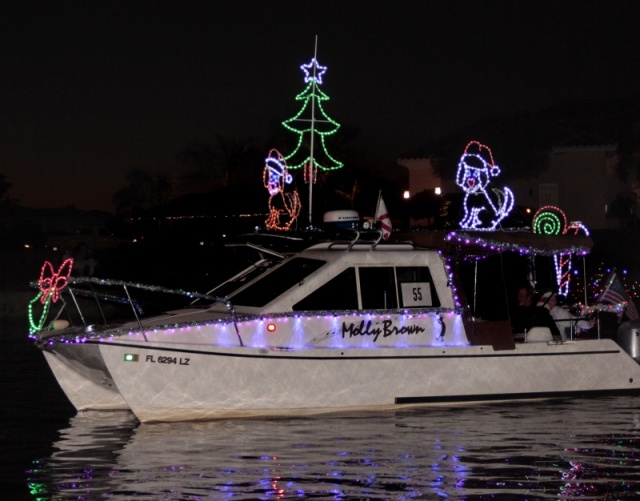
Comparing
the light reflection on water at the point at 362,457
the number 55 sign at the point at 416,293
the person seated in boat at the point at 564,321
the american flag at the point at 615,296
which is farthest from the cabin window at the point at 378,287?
the american flag at the point at 615,296

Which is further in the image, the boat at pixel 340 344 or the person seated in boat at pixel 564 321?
the person seated in boat at pixel 564 321

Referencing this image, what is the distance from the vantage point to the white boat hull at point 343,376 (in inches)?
524

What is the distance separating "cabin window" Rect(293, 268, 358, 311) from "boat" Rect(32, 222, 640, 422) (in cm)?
1

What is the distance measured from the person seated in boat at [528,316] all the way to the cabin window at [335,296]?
273 cm

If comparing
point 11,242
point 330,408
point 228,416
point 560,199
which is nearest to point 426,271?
point 330,408

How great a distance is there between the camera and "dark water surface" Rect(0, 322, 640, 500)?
10.7 metres

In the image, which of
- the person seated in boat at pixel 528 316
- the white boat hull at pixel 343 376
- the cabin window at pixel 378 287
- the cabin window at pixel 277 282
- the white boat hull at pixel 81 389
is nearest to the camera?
the white boat hull at pixel 343 376

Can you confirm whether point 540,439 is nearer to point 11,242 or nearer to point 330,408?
point 330,408

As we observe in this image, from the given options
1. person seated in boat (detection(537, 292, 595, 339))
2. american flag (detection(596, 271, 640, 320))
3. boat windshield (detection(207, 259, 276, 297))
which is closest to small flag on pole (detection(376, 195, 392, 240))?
boat windshield (detection(207, 259, 276, 297))

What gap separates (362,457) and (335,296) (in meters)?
2.66

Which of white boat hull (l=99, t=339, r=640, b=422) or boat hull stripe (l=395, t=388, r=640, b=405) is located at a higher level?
white boat hull (l=99, t=339, r=640, b=422)

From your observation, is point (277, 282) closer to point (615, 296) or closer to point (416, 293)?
point (416, 293)

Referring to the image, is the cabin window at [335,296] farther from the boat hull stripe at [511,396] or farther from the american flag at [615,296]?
the american flag at [615,296]

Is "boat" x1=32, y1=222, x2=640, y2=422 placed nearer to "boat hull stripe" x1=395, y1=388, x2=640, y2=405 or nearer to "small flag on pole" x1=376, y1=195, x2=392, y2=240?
"boat hull stripe" x1=395, y1=388, x2=640, y2=405
